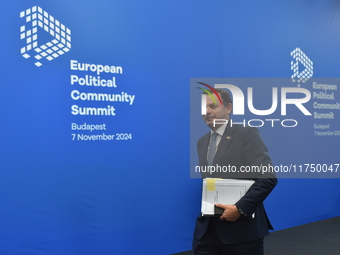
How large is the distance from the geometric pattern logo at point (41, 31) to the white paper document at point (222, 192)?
172cm

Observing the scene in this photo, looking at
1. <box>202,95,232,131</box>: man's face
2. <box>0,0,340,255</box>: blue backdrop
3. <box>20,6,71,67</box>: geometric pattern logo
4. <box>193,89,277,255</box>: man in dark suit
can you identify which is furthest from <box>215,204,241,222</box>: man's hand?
<box>20,6,71,67</box>: geometric pattern logo

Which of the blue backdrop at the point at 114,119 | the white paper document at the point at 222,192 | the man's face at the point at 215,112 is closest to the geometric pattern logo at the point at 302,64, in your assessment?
the blue backdrop at the point at 114,119

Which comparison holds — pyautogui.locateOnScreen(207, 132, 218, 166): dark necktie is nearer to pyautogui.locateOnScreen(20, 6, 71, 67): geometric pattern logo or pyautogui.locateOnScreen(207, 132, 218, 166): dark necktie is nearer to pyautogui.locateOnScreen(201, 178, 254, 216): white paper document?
pyautogui.locateOnScreen(201, 178, 254, 216): white paper document

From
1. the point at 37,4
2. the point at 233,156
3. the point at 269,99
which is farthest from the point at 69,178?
the point at 269,99

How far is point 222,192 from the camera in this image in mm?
1570

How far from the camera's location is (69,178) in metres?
2.66

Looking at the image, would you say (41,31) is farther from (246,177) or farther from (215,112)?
(246,177)

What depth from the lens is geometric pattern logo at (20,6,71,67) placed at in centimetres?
250

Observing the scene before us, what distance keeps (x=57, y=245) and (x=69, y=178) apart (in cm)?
54

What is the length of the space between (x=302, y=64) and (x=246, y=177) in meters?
2.97

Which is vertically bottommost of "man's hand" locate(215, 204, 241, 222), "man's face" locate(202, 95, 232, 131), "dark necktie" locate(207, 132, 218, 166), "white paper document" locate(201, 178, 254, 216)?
"man's hand" locate(215, 204, 241, 222)

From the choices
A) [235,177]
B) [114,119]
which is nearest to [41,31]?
[114,119]

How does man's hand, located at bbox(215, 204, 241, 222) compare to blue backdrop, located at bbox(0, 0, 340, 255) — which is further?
blue backdrop, located at bbox(0, 0, 340, 255)

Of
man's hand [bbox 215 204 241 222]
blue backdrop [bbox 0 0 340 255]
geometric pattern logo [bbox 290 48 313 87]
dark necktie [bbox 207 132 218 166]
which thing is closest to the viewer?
man's hand [bbox 215 204 241 222]
